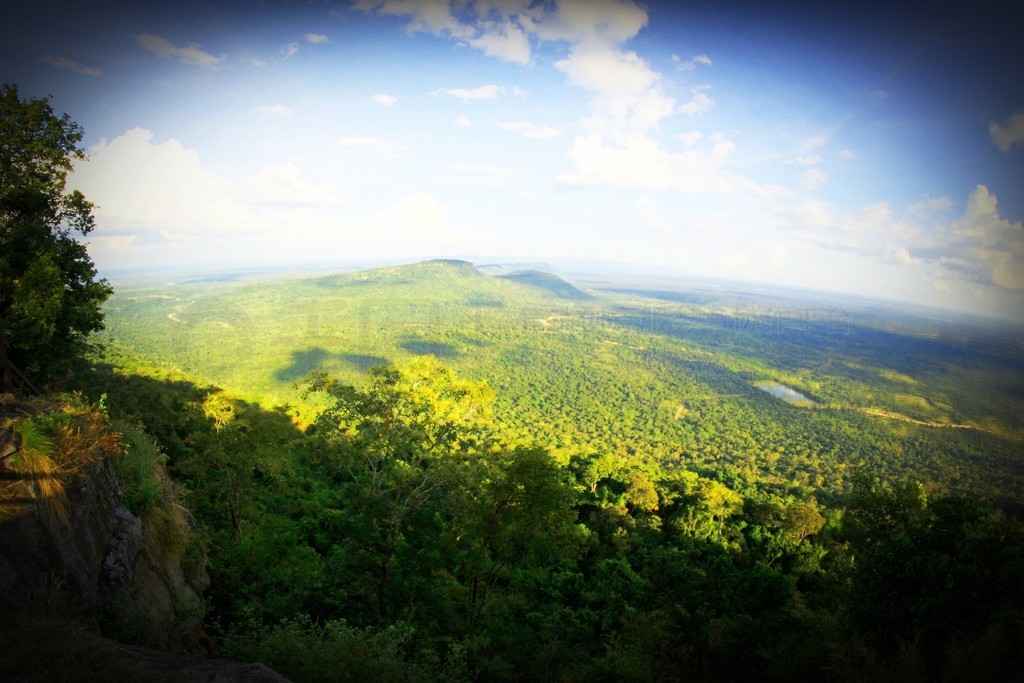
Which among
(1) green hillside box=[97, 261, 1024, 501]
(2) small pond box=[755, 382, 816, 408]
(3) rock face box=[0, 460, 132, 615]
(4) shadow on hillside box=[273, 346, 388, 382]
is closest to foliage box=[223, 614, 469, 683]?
(3) rock face box=[0, 460, 132, 615]

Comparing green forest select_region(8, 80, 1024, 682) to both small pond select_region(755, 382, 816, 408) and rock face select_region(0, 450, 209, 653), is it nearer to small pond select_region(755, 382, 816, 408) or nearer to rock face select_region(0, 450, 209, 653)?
rock face select_region(0, 450, 209, 653)

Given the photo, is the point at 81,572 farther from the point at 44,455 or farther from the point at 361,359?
the point at 361,359

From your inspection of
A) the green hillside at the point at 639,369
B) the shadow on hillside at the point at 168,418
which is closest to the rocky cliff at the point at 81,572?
the shadow on hillside at the point at 168,418

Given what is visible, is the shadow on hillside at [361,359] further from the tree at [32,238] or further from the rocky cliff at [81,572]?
the rocky cliff at [81,572]

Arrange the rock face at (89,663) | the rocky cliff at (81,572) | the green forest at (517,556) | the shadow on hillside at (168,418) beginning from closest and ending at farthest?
the rock face at (89,663)
the rocky cliff at (81,572)
the green forest at (517,556)
the shadow on hillside at (168,418)

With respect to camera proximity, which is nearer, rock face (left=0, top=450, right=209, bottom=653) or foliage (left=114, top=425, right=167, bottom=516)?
rock face (left=0, top=450, right=209, bottom=653)

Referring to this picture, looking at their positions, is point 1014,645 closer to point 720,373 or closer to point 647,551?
point 647,551
